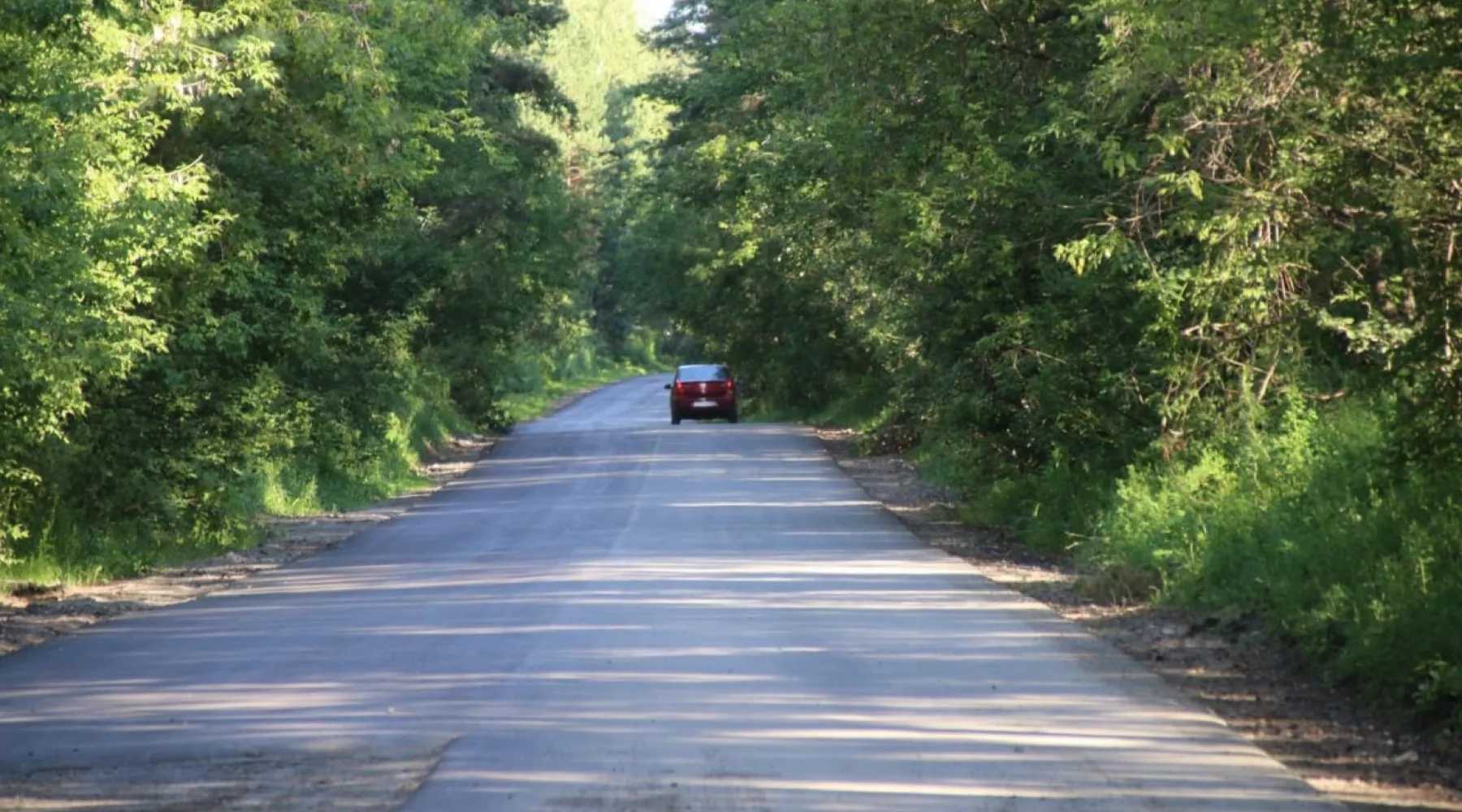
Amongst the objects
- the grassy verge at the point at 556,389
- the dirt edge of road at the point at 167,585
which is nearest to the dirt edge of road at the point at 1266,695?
the dirt edge of road at the point at 167,585

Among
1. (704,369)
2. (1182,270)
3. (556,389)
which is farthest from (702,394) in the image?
(1182,270)

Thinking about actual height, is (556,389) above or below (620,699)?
below

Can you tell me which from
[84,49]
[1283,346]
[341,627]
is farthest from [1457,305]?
[84,49]

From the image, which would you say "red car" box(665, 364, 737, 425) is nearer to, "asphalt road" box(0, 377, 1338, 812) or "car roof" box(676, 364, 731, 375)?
"car roof" box(676, 364, 731, 375)

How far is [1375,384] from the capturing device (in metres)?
11.0

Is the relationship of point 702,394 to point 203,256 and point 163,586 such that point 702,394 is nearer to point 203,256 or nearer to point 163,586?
point 203,256

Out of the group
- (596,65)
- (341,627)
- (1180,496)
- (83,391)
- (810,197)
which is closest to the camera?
(341,627)

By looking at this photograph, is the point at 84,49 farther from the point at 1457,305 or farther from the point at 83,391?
the point at 1457,305

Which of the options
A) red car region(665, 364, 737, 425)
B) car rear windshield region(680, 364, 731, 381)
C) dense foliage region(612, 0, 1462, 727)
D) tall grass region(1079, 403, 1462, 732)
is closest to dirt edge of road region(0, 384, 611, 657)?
dense foliage region(612, 0, 1462, 727)

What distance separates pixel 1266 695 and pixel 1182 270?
21.3ft

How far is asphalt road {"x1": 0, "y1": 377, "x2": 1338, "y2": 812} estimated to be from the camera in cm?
805

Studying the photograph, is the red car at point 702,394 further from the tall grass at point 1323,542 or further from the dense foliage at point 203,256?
the tall grass at point 1323,542

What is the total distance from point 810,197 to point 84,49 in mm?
11890

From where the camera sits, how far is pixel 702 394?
5172cm
